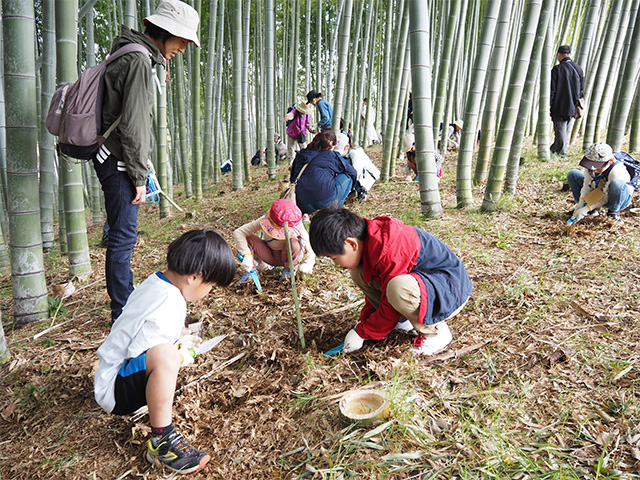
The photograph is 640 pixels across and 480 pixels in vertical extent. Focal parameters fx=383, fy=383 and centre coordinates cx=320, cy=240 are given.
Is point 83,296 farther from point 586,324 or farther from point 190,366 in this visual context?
point 586,324

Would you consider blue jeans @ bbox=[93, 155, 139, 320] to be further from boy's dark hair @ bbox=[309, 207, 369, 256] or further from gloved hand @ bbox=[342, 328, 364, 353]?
gloved hand @ bbox=[342, 328, 364, 353]

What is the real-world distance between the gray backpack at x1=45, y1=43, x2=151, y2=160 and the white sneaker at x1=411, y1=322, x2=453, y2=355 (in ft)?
6.61

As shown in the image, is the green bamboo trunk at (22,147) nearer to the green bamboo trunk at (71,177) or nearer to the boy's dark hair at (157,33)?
the green bamboo trunk at (71,177)

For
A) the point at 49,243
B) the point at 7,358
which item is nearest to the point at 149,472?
the point at 7,358

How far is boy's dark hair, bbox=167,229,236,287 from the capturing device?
60.5 inches

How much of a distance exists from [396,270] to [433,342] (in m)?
0.44

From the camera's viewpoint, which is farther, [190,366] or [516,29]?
[516,29]

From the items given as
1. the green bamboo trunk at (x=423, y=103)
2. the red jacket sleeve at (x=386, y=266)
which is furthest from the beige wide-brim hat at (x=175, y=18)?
the green bamboo trunk at (x=423, y=103)

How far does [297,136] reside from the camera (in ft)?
23.7

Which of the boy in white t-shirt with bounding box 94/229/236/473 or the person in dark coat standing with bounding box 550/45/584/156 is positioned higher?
the person in dark coat standing with bounding box 550/45/584/156

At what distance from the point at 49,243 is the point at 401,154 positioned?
6.74 m

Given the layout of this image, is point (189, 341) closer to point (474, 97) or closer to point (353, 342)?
point (353, 342)

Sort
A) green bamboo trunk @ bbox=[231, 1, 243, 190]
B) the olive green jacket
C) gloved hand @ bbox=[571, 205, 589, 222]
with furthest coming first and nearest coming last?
green bamboo trunk @ bbox=[231, 1, 243, 190]
gloved hand @ bbox=[571, 205, 589, 222]
the olive green jacket

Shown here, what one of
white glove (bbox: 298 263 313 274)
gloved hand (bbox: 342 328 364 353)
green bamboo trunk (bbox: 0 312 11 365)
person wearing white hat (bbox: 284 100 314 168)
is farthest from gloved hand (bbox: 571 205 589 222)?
person wearing white hat (bbox: 284 100 314 168)
